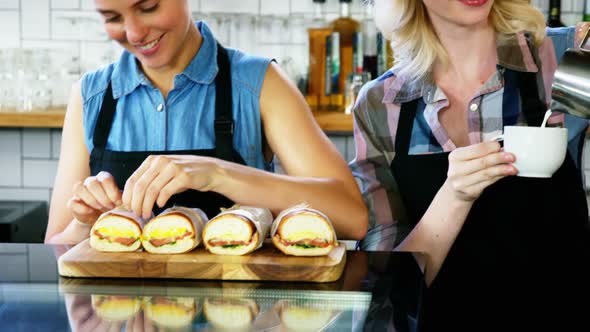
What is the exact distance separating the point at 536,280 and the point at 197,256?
2.66ft

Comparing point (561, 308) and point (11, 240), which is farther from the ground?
point (561, 308)

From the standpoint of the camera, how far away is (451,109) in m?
1.93

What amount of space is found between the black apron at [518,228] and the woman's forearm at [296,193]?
201 mm

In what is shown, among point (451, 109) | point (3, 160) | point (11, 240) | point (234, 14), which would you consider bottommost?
point (11, 240)

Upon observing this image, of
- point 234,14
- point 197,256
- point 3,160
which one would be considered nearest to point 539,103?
point 197,256

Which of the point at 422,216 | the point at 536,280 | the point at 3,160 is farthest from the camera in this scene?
the point at 3,160

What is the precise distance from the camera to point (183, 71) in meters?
1.96

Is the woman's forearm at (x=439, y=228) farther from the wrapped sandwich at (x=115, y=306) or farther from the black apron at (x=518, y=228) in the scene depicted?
the wrapped sandwich at (x=115, y=306)

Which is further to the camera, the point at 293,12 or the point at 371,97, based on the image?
the point at 293,12

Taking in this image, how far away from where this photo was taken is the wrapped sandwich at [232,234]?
132cm

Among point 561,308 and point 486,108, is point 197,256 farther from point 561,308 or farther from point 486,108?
point 486,108

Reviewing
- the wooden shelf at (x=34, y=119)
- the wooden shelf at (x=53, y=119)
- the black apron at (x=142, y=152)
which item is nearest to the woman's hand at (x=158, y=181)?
the black apron at (x=142, y=152)

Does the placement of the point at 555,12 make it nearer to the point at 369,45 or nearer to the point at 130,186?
the point at 369,45

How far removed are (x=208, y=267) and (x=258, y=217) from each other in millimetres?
186
